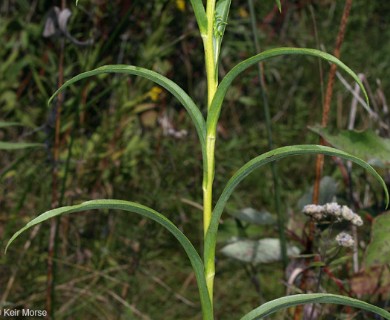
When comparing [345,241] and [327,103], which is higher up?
[327,103]

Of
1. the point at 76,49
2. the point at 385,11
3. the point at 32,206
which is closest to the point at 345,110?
the point at 385,11

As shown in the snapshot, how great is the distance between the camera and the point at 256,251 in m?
1.28

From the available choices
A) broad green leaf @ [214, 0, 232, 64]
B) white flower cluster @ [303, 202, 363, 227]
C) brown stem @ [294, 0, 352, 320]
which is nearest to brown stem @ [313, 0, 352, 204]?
brown stem @ [294, 0, 352, 320]

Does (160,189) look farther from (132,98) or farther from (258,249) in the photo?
(258,249)

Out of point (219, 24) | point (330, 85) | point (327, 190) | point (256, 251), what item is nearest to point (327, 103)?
point (330, 85)

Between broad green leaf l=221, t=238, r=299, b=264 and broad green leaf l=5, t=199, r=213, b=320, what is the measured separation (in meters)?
0.55

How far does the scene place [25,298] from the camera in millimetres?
1557

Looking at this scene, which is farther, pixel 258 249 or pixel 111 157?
pixel 111 157

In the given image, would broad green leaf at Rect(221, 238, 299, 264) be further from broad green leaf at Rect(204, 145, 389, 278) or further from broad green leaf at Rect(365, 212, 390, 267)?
broad green leaf at Rect(204, 145, 389, 278)

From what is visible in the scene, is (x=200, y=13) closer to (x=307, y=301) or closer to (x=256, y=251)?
(x=307, y=301)

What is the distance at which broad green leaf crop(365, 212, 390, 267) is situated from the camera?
105 centimetres

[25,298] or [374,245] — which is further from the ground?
[374,245]

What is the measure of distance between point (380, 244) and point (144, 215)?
51 centimetres

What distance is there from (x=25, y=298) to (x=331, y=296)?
1.02 metres
